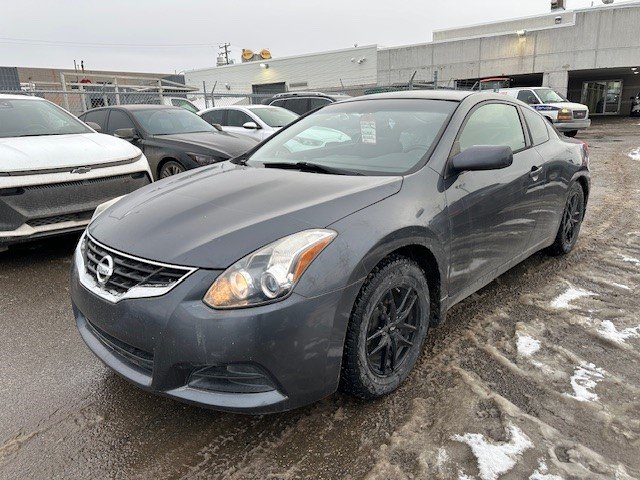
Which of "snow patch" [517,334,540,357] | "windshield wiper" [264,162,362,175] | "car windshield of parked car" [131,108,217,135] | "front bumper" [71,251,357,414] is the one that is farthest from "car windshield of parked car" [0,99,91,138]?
"snow patch" [517,334,540,357]

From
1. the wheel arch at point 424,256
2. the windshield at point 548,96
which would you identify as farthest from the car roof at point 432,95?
the windshield at point 548,96

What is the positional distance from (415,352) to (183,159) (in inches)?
194

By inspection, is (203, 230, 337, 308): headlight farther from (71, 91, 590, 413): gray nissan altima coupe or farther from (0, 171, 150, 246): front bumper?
(0, 171, 150, 246): front bumper

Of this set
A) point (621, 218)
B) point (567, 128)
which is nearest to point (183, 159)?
point (621, 218)

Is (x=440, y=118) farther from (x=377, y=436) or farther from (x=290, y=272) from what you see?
(x=377, y=436)

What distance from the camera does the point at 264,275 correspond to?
1.99 meters

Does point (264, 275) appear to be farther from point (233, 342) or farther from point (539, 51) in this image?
point (539, 51)

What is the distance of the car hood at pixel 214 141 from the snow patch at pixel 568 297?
13.7 ft

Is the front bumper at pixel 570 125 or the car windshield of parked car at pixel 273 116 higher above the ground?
the car windshield of parked car at pixel 273 116

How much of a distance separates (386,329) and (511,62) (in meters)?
31.0

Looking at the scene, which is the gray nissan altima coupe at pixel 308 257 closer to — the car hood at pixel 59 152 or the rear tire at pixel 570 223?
the rear tire at pixel 570 223

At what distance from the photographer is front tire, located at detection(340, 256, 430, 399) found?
7.34 ft

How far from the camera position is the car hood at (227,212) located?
210cm

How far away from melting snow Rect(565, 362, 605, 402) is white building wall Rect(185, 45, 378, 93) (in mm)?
29578
